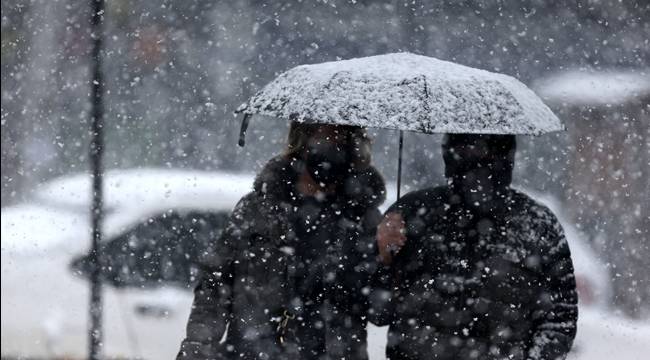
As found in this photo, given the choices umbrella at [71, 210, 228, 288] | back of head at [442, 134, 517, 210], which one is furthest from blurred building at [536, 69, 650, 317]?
back of head at [442, 134, 517, 210]

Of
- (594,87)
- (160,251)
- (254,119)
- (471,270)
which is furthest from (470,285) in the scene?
(254,119)

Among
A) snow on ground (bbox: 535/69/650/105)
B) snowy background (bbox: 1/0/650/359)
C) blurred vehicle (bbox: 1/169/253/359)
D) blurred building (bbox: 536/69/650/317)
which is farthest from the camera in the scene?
blurred building (bbox: 536/69/650/317)

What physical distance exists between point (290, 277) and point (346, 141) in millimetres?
546

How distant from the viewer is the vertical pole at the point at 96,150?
5.40 meters

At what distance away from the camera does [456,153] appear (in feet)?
11.7

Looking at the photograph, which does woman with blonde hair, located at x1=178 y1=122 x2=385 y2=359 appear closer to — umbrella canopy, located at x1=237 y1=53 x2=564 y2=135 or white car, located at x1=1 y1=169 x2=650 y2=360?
umbrella canopy, located at x1=237 y1=53 x2=564 y2=135

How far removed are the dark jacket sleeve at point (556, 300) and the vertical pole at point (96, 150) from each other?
2894 mm

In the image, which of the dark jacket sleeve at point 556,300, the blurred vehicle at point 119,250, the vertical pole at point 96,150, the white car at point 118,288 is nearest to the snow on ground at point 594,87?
the white car at point 118,288

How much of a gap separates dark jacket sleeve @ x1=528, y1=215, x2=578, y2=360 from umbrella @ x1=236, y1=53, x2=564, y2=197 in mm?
436

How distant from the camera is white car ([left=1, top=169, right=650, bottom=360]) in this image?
7484 mm

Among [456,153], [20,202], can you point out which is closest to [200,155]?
[20,202]

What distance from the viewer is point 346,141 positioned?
138 inches

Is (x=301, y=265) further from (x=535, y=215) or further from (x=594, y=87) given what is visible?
(x=594, y=87)

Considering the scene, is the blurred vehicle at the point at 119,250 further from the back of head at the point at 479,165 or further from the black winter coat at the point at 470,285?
the back of head at the point at 479,165
